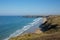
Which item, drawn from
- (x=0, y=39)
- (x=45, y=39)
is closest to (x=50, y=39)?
(x=45, y=39)

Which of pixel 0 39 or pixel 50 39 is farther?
pixel 0 39

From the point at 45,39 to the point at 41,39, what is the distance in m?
0.69

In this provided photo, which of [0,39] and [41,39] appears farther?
[0,39]

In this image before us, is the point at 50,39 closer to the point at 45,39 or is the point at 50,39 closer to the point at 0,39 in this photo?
the point at 45,39

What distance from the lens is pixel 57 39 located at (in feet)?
81.0

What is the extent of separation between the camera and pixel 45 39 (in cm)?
2531

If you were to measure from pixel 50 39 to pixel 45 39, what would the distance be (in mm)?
791

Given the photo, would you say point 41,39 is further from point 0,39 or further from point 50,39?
point 0,39

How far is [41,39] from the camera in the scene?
25.7 m

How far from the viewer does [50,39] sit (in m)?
24.9

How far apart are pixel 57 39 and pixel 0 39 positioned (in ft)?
71.6

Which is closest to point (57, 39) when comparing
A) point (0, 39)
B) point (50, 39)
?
point (50, 39)

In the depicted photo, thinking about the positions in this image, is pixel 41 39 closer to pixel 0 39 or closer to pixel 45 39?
pixel 45 39

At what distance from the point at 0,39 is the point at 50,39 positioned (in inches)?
831
